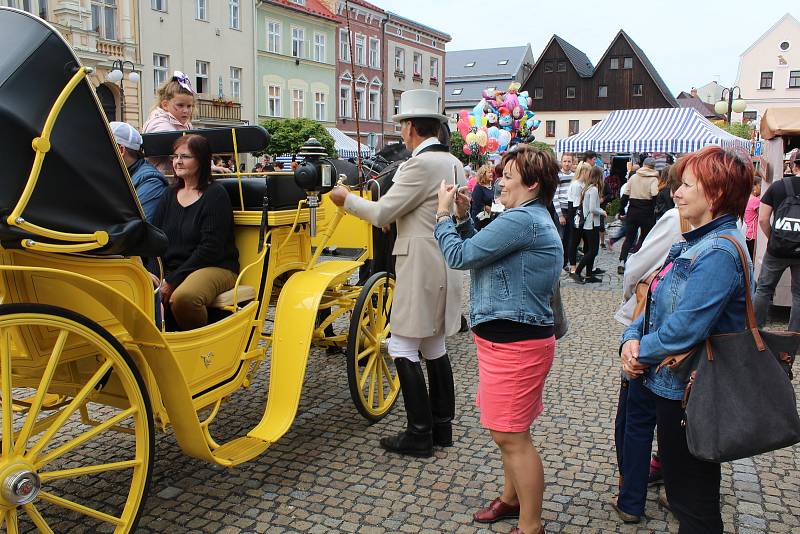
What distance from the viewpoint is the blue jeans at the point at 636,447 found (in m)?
2.97

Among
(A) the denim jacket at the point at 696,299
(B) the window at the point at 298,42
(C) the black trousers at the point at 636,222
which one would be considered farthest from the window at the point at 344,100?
(A) the denim jacket at the point at 696,299

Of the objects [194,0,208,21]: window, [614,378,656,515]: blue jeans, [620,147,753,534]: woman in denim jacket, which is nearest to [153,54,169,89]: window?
[194,0,208,21]: window

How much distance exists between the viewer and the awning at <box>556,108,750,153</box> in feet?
52.8

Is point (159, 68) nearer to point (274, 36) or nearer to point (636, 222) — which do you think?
point (274, 36)

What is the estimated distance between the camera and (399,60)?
146 feet

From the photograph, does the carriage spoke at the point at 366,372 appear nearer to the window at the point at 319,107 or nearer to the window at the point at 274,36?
the window at the point at 274,36

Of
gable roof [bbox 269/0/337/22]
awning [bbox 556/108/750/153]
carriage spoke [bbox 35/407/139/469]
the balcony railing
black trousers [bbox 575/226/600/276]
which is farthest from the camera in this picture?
gable roof [bbox 269/0/337/22]

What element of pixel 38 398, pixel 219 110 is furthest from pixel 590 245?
pixel 219 110

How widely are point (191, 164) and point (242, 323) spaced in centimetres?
96

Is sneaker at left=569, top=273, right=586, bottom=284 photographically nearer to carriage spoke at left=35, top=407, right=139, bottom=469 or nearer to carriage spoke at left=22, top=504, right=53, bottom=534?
carriage spoke at left=35, top=407, right=139, bottom=469

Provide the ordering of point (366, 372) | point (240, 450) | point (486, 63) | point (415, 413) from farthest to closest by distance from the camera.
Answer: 1. point (486, 63)
2. point (366, 372)
3. point (415, 413)
4. point (240, 450)

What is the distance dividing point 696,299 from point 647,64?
5489cm

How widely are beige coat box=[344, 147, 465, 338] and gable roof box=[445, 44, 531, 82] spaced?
62784 millimetres

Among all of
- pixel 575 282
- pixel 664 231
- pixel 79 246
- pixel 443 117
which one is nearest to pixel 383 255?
pixel 443 117
